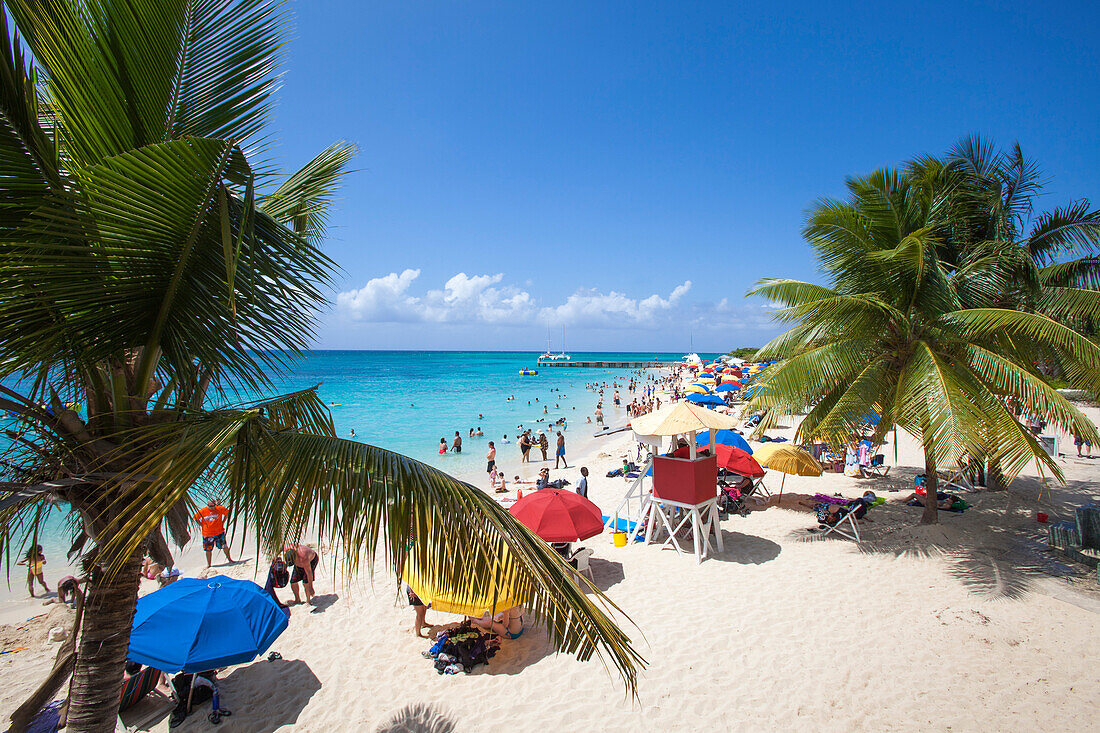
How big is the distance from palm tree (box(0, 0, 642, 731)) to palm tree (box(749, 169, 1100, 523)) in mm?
7036

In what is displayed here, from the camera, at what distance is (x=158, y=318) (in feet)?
7.80

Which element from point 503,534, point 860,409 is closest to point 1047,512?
point 860,409

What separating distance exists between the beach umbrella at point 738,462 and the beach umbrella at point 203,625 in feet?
29.6

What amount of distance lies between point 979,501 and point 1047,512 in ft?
3.79

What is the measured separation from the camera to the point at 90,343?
7.55 ft

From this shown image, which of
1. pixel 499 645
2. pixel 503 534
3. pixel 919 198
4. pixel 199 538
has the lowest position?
pixel 199 538

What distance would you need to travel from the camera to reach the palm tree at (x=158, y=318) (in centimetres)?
211

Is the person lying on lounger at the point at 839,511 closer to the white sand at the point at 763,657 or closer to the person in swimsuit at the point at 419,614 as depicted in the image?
the white sand at the point at 763,657

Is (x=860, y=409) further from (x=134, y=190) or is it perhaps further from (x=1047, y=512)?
Answer: (x=134, y=190)

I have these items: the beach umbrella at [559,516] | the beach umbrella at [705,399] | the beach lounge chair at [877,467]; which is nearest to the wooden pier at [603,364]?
the beach umbrella at [705,399]

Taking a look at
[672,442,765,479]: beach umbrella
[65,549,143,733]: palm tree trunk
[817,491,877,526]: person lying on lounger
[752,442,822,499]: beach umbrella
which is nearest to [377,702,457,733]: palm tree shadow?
[65,549,143,733]: palm tree trunk

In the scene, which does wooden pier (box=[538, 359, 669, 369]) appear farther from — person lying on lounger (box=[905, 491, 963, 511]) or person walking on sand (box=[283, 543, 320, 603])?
person walking on sand (box=[283, 543, 320, 603])

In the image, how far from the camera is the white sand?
193 inches

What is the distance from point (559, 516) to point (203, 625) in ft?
14.0
